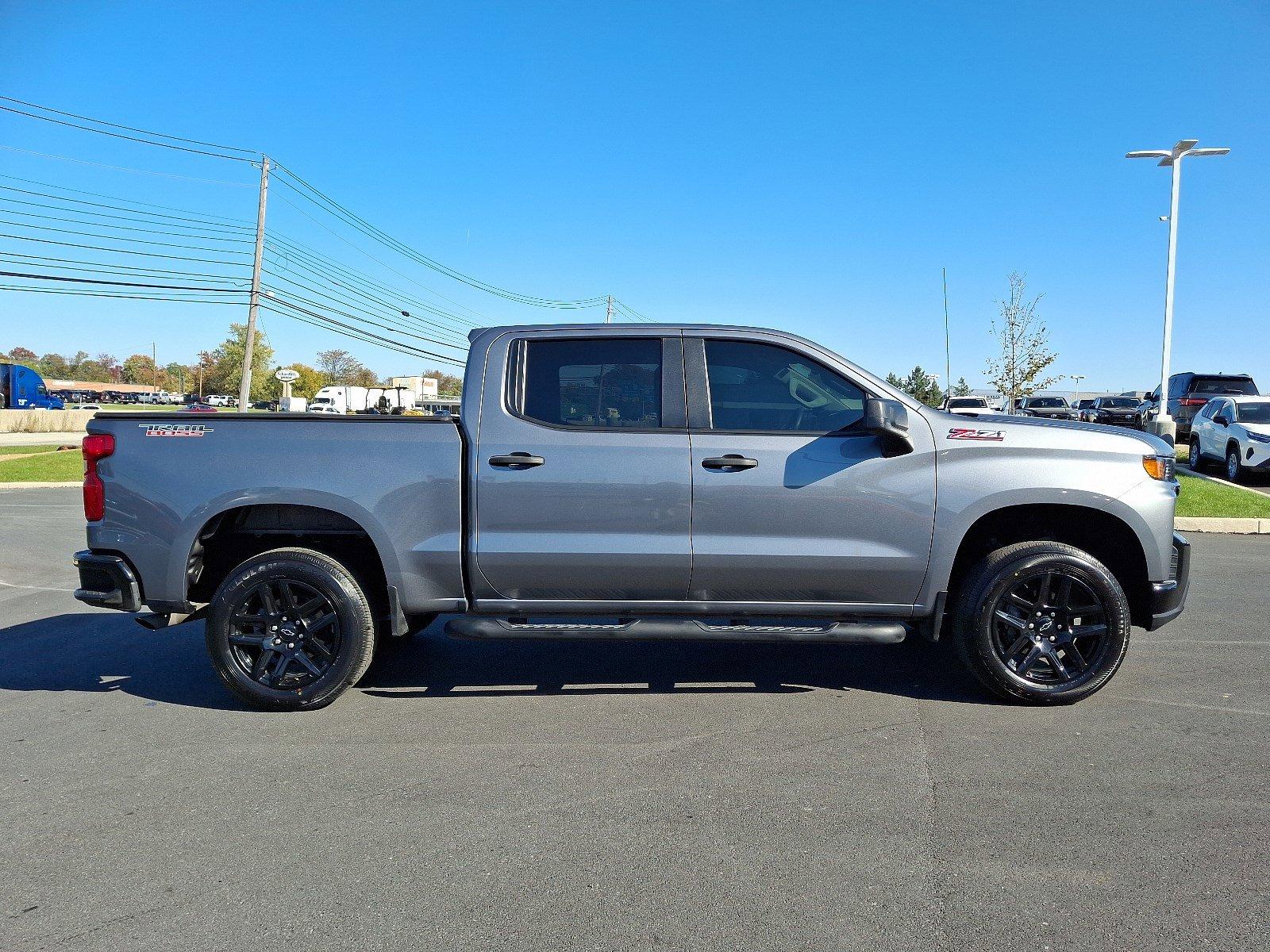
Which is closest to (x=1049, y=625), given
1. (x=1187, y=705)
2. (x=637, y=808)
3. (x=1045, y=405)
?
(x=1187, y=705)

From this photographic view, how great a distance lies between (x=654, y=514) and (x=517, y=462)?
2.42ft

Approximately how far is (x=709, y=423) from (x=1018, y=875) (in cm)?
250

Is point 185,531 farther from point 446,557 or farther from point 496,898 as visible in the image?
point 496,898

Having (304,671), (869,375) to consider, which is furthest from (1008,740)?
(304,671)

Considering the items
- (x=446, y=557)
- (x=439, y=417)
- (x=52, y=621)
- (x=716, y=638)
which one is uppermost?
(x=439, y=417)

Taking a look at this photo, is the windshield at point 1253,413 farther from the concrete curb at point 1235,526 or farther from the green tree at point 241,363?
the green tree at point 241,363

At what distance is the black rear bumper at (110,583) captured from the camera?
4812 mm

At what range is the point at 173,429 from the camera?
15.8 ft

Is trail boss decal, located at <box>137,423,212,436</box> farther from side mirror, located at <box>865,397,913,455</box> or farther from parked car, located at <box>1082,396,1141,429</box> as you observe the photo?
parked car, located at <box>1082,396,1141,429</box>

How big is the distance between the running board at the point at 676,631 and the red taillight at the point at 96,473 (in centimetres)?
191

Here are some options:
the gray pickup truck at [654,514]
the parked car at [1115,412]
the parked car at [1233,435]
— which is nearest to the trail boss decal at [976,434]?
the gray pickup truck at [654,514]

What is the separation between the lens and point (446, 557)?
4.75m

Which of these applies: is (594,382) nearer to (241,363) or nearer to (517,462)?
(517,462)

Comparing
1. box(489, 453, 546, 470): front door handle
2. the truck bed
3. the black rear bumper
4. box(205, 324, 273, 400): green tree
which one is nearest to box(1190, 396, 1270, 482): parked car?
box(489, 453, 546, 470): front door handle
